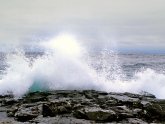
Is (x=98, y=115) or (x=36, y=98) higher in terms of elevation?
(x=36, y=98)

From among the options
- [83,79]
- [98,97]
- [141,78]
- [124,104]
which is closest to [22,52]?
[83,79]

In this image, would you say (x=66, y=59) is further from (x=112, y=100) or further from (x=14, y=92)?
(x=112, y=100)

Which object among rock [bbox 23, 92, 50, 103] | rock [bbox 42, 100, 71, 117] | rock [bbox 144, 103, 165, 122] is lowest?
rock [bbox 144, 103, 165, 122]

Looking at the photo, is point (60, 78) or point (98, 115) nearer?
point (98, 115)

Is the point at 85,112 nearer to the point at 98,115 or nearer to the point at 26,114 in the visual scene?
the point at 98,115

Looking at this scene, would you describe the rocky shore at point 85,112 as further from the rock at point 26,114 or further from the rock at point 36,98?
the rock at point 36,98

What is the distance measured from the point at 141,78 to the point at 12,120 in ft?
43.9

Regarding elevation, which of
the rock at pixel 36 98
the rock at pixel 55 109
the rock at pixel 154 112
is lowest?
the rock at pixel 154 112

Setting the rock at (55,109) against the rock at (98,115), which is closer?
the rock at (98,115)

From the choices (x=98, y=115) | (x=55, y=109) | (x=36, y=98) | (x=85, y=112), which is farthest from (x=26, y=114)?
(x=36, y=98)

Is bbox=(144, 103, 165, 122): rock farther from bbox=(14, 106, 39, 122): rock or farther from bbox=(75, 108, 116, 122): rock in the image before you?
bbox=(14, 106, 39, 122): rock

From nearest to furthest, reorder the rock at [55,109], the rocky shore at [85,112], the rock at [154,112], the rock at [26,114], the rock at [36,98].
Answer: the rocky shore at [85,112]
the rock at [26,114]
the rock at [154,112]
the rock at [55,109]
the rock at [36,98]

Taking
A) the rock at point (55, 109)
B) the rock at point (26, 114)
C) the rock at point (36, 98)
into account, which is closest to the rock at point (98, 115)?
the rock at point (55, 109)

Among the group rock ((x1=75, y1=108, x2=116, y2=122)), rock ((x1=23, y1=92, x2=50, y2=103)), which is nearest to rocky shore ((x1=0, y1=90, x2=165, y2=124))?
rock ((x1=75, y1=108, x2=116, y2=122))
